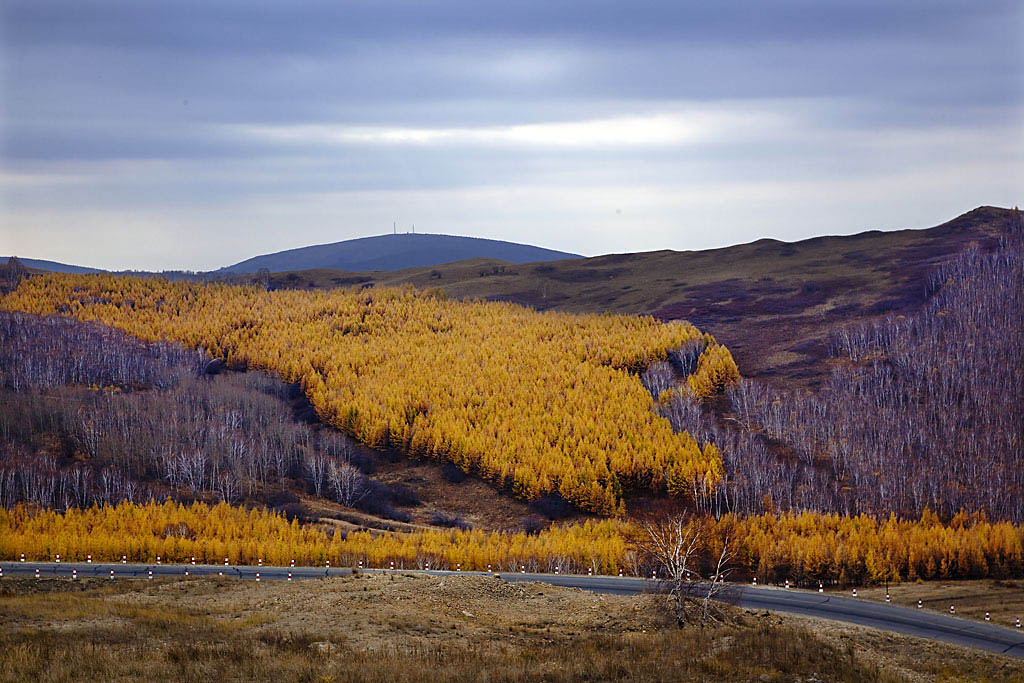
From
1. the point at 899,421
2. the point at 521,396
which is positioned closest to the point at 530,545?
the point at 521,396

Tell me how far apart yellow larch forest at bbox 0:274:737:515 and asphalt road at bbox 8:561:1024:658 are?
53.9 meters

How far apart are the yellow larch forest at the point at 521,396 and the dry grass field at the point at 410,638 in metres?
71.2

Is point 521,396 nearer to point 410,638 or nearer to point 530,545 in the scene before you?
point 530,545

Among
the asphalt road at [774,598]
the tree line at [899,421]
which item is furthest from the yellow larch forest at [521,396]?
the asphalt road at [774,598]

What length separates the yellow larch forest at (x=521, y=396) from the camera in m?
130

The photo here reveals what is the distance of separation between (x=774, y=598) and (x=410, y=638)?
3586cm

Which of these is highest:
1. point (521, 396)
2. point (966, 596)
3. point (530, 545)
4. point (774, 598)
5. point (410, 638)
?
point (521, 396)

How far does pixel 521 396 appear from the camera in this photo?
521 feet

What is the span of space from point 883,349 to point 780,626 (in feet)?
382

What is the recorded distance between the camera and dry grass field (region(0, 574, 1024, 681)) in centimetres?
3192

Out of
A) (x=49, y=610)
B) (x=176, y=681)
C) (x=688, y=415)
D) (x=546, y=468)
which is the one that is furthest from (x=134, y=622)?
(x=688, y=415)

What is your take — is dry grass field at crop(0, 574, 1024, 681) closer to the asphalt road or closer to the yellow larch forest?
the asphalt road

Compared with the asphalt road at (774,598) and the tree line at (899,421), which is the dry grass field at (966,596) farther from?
the tree line at (899,421)

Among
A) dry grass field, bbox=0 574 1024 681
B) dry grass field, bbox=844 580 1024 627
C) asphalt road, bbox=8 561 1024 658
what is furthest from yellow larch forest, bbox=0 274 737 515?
dry grass field, bbox=0 574 1024 681
